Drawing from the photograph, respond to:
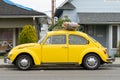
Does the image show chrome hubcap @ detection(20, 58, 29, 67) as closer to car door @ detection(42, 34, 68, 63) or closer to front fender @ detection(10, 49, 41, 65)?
front fender @ detection(10, 49, 41, 65)

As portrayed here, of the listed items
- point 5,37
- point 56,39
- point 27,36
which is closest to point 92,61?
point 56,39

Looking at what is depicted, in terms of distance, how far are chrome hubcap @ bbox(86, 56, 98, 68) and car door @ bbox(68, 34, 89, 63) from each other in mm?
504

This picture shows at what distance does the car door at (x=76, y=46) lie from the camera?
1884 cm

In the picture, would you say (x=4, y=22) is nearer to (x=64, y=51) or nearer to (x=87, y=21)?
(x=87, y=21)

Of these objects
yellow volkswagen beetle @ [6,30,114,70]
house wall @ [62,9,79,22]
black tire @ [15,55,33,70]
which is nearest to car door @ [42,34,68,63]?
yellow volkswagen beetle @ [6,30,114,70]

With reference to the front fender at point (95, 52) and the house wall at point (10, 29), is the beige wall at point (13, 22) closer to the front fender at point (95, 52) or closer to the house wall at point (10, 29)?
the house wall at point (10, 29)

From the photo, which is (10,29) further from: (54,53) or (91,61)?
(91,61)

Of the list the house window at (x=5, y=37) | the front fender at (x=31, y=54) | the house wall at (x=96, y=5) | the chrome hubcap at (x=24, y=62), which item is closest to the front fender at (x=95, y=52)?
the front fender at (x=31, y=54)

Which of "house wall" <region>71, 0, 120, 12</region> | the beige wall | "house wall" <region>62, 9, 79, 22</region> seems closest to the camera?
the beige wall

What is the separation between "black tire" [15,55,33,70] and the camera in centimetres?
1883

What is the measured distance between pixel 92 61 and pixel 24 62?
3.07 metres

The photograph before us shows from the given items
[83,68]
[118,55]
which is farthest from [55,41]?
[118,55]

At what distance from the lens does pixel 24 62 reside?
1883 cm
